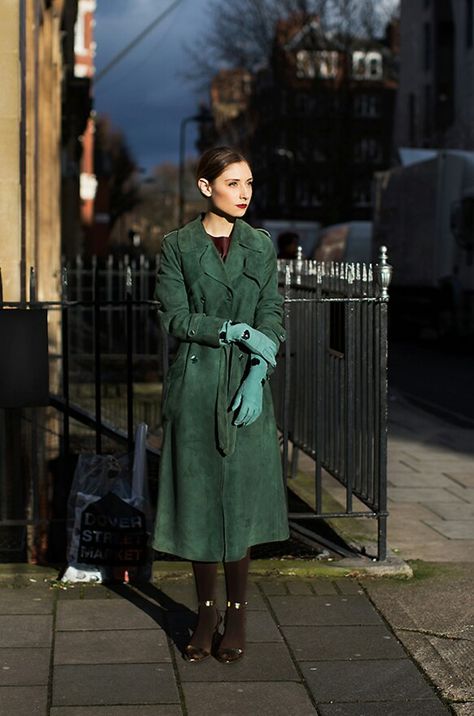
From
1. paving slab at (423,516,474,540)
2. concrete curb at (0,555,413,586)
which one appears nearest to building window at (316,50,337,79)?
paving slab at (423,516,474,540)

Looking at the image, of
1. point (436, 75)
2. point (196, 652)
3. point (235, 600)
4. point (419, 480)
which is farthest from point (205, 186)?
point (436, 75)

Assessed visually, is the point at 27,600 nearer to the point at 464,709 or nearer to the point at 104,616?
the point at 104,616

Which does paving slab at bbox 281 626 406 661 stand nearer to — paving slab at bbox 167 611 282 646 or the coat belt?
paving slab at bbox 167 611 282 646

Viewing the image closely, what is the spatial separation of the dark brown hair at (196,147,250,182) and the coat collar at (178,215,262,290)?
0.61 feet

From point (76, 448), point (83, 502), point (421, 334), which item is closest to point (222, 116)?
point (421, 334)

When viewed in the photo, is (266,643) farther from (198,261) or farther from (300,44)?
(300,44)

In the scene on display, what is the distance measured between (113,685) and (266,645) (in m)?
0.73

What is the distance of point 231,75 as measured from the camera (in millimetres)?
55562

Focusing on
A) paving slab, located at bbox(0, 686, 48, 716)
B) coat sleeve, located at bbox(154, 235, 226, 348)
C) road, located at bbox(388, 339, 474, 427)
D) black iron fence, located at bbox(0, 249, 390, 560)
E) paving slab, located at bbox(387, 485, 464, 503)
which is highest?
coat sleeve, located at bbox(154, 235, 226, 348)

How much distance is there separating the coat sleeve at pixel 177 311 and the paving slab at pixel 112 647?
1.15 meters

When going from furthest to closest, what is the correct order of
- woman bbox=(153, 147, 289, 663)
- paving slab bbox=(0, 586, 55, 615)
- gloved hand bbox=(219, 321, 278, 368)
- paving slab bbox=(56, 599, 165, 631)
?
paving slab bbox=(0, 586, 55, 615) < paving slab bbox=(56, 599, 165, 631) < woman bbox=(153, 147, 289, 663) < gloved hand bbox=(219, 321, 278, 368)

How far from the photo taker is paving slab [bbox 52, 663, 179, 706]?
4891 millimetres

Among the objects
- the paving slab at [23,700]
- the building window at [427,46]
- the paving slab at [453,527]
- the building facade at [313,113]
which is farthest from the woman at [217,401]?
the building window at [427,46]

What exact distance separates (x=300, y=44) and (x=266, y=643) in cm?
5209
